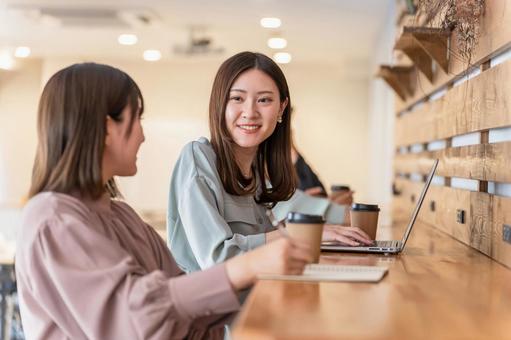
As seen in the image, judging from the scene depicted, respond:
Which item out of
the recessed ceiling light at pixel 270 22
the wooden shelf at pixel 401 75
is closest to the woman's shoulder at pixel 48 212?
the wooden shelf at pixel 401 75

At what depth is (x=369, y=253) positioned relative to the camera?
1865mm

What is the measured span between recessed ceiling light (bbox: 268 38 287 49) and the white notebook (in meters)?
5.88

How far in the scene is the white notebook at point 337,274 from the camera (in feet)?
4.31

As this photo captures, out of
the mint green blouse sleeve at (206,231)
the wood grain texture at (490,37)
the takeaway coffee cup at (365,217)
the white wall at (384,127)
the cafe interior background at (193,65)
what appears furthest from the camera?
the cafe interior background at (193,65)

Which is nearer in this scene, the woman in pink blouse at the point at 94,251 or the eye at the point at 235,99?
the woman in pink blouse at the point at 94,251

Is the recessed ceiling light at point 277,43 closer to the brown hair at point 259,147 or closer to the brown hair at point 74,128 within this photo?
the brown hair at point 259,147

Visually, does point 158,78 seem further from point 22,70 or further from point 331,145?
point 331,145

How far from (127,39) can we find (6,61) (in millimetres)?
2265

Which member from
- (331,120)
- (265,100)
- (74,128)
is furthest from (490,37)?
(331,120)

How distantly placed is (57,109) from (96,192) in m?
0.15

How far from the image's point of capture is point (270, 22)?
255 inches

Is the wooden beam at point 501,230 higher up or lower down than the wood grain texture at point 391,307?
higher up

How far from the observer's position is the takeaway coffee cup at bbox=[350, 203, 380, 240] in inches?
80.6

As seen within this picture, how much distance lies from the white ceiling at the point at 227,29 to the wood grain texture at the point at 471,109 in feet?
8.24
